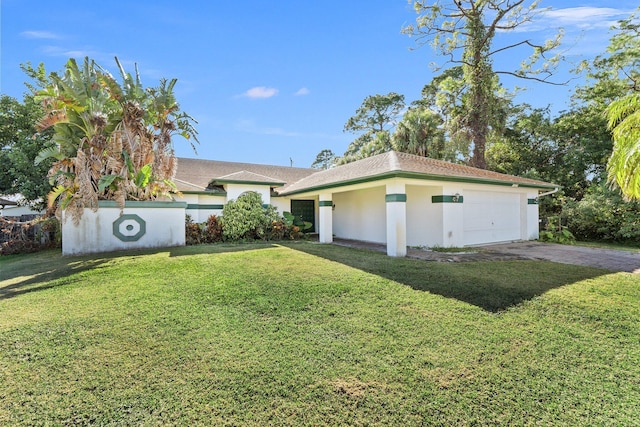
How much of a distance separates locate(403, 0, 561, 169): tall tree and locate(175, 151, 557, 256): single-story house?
21.5 ft

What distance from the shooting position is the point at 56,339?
12.7ft

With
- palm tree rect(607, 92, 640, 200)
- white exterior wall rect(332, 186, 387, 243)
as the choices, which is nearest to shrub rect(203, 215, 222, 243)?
white exterior wall rect(332, 186, 387, 243)

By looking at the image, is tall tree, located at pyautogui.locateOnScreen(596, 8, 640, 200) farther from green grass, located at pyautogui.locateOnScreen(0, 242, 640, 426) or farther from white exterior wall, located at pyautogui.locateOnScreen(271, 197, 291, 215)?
white exterior wall, located at pyautogui.locateOnScreen(271, 197, 291, 215)

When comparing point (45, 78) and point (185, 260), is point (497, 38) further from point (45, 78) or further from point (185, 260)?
point (45, 78)

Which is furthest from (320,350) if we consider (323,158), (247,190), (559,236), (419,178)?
(323,158)

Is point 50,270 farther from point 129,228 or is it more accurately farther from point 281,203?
point 281,203

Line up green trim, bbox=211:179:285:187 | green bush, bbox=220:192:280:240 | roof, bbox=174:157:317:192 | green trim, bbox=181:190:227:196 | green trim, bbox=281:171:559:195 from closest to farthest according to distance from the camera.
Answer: green trim, bbox=281:171:559:195, green bush, bbox=220:192:280:240, green trim, bbox=211:179:285:187, green trim, bbox=181:190:227:196, roof, bbox=174:157:317:192

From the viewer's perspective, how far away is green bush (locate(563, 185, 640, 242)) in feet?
44.0

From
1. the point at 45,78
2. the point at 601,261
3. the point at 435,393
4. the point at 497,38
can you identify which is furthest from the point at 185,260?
the point at 497,38

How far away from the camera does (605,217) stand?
1398 cm

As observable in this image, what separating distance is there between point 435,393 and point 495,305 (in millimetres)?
2876

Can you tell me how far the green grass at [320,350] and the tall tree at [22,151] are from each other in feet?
33.1

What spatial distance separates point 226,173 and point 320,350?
17.5 metres

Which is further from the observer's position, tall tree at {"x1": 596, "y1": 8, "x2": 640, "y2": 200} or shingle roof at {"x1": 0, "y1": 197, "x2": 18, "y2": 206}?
shingle roof at {"x1": 0, "y1": 197, "x2": 18, "y2": 206}
